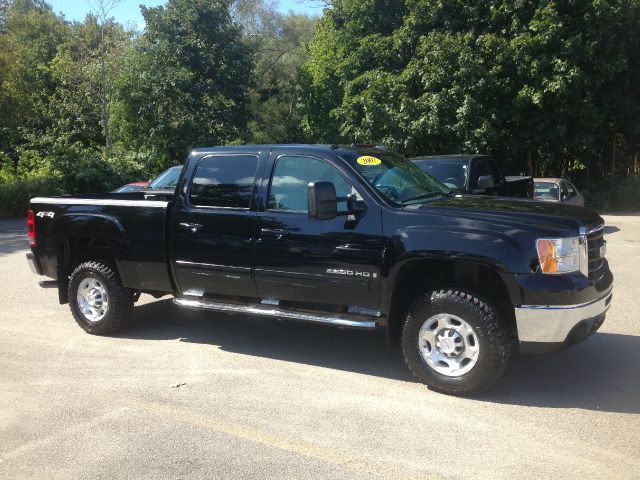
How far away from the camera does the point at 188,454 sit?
13.8 ft

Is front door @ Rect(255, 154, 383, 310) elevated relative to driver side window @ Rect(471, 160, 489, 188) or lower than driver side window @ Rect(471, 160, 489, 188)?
lower

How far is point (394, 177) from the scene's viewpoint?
6020 mm

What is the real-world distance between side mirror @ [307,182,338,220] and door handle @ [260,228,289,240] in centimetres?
58

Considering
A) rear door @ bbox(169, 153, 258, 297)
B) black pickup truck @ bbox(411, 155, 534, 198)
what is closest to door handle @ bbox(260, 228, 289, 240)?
rear door @ bbox(169, 153, 258, 297)

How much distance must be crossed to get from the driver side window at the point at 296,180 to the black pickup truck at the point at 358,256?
10mm

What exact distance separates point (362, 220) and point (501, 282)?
124 cm

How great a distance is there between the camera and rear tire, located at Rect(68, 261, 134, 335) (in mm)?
7008

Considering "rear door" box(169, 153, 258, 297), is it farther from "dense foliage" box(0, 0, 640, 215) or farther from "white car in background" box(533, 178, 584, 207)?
"dense foliage" box(0, 0, 640, 215)

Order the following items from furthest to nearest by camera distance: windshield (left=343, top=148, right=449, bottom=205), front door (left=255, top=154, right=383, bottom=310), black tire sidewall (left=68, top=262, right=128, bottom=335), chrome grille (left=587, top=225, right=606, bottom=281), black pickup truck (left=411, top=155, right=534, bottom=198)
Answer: black pickup truck (left=411, top=155, right=534, bottom=198) < black tire sidewall (left=68, top=262, right=128, bottom=335) < windshield (left=343, top=148, right=449, bottom=205) < front door (left=255, top=154, right=383, bottom=310) < chrome grille (left=587, top=225, right=606, bottom=281)

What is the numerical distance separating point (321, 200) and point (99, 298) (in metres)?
3.28

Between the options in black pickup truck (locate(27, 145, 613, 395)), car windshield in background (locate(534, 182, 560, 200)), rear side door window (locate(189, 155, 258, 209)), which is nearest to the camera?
black pickup truck (locate(27, 145, 613, 395))

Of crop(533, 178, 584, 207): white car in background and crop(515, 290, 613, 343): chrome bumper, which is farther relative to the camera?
crop(533, 178, 584, 207): white car in background

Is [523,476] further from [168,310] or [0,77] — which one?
[0,77]

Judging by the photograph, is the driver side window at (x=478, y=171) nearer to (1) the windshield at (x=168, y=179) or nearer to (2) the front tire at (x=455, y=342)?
(2) the front tire at (x=455, y=342)
